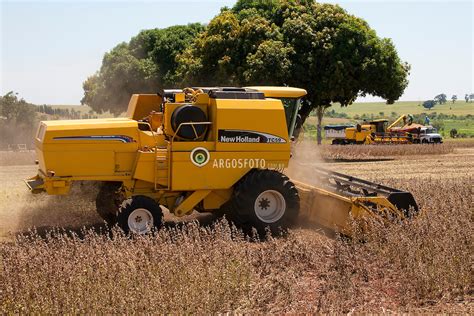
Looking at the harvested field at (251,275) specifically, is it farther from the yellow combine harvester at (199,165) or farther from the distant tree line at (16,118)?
the distant tree line at (16,118)

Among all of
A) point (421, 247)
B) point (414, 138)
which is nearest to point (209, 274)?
point (421, 247)

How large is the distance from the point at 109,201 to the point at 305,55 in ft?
60.8

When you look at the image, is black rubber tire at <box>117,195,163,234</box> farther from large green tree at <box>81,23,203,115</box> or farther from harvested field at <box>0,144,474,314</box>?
large green tree at <box>81,23,203,115</box>

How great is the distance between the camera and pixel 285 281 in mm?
7418

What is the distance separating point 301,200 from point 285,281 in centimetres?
429

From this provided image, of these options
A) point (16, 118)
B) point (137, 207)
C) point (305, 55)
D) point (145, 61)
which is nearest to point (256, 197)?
point (137, 207)

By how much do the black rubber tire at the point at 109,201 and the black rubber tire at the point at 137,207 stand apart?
2.63ft

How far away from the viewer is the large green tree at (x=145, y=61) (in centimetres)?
3978

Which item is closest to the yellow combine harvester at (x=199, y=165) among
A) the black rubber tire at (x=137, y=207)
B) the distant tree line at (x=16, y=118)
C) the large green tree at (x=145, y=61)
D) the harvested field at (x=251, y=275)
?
the black rubber tire at (x=137, y=207)

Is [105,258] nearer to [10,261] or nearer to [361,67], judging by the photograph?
[10,261]

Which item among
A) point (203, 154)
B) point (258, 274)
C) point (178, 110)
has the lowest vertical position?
point (258, 274)

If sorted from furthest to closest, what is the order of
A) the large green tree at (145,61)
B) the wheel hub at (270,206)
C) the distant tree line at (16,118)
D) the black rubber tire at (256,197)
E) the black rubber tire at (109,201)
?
the distant tree line at (16,118), the large green tree at (145,61), the black rubber tire at (109,201), the wheel hub at (270,206), the black rubber tire at (256,197)

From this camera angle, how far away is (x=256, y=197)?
10.9 m

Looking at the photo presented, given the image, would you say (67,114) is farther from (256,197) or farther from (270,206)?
(256,197)
